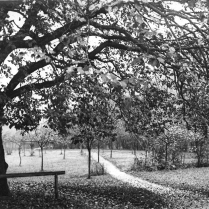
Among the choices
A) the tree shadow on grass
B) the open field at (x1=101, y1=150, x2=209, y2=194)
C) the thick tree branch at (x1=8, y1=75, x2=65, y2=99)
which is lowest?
the open field at (x1=101, y1=150, x2=209, y2=194)

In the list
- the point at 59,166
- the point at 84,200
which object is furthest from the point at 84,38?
the point at 59,166

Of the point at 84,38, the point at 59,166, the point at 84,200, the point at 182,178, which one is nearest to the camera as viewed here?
the point at 84,38

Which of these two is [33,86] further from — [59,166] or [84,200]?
[59,166]

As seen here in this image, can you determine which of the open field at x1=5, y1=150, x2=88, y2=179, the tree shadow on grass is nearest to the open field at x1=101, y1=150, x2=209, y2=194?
the tree shadow on grass

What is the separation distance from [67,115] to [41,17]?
4155 millimetres

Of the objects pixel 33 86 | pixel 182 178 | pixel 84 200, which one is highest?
pixel 33 86

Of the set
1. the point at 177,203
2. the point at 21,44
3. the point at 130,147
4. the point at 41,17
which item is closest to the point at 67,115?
the point at 21,44

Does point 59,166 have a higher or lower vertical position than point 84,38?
lower

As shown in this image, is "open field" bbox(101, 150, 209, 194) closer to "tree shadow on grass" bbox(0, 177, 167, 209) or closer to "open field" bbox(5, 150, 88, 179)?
"tree shadow on grass" bbox(0, 177, 167, 209)

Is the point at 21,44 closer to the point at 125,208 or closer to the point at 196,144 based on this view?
the point at 125,208

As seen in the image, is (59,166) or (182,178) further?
(59,166)

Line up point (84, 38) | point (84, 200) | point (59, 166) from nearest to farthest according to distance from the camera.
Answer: point (84, 38)
point (84, 200)
point (59, 166)

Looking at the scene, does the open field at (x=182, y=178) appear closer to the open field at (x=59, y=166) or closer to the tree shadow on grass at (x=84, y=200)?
the tree shadow on grass at (x=84, y=200)

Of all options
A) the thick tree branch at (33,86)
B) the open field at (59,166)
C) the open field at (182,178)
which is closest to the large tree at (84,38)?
the thick tree branch at (33,86)
